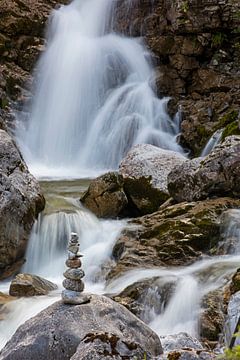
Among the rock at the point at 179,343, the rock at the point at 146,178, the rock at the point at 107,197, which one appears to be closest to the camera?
the rock at the point at 179,343

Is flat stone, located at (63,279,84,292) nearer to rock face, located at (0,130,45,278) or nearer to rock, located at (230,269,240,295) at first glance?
rock, located at (230,269,240,295)

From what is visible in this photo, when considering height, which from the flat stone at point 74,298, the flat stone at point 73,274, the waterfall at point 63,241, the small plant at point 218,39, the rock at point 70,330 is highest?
the small plant at point 218,39

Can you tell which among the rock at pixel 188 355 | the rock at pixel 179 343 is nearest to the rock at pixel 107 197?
the rock at pixel 179 343

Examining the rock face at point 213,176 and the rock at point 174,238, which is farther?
the rock face at point 213,176

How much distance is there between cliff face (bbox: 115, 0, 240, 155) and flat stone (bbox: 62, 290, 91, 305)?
41.5ft

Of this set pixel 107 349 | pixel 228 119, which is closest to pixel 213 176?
pixel 228 119

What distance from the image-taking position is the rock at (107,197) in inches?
447

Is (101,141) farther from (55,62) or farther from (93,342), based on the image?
(93,342)

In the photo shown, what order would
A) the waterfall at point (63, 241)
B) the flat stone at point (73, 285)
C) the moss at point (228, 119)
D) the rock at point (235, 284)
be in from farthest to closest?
the moss at point (228, 119)
the waterfall at point (63, 241)
the rock at point (235, 284)
the flat stone at point (73, 285)

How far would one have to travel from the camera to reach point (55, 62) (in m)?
20.4

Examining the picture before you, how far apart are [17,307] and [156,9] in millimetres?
15938

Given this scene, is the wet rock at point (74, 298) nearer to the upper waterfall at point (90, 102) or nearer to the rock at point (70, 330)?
the rock at point (70, 330)

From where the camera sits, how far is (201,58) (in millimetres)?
18609

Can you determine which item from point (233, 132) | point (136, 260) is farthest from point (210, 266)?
point (233, 132)
